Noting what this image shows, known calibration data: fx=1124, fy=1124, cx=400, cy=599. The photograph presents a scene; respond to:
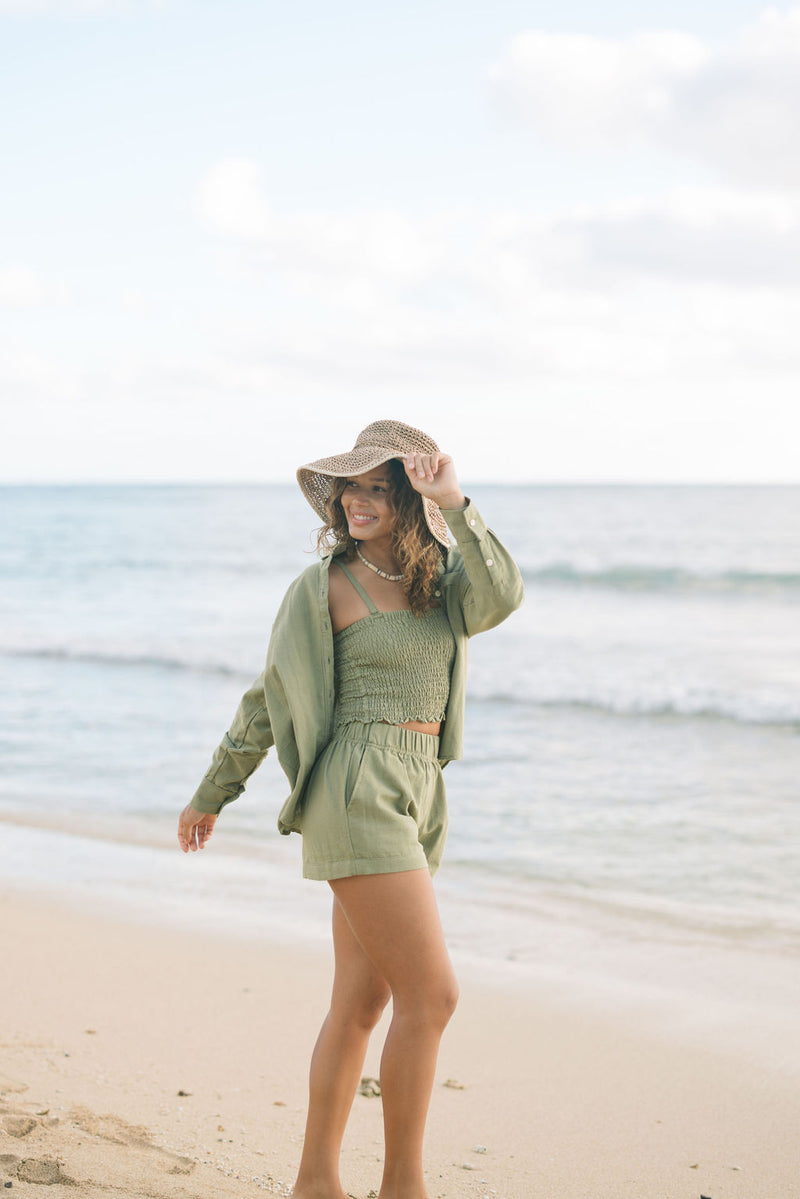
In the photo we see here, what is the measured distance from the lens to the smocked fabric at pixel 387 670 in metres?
2.69

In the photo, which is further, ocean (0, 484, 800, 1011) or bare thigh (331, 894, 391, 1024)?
ocean (0, 484, 800, 1011)

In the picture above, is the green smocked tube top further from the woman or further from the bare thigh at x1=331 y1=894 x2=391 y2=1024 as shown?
the bare thigh at x1=331 y1=894 x2=391 y2=1024

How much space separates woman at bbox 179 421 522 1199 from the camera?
251 cm

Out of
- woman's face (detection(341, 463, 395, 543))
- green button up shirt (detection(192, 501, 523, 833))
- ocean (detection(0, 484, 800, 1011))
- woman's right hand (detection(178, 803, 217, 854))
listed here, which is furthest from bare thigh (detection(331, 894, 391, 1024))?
ocean (detection(0, 484, 800, 1011))

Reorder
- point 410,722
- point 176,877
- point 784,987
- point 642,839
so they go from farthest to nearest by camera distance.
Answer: point 642,839, point 176,877, point 784,987, point 410,722

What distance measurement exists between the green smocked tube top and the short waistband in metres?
0.02

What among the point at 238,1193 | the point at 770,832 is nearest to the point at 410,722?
the point at 238,1193

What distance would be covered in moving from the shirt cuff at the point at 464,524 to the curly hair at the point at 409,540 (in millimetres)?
141

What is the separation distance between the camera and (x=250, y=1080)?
3713 millimetres

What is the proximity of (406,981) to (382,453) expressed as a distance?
1232 millimetres

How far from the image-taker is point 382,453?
2740mm

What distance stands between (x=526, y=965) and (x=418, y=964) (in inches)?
97.4

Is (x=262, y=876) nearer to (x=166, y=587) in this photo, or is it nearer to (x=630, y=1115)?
(x=630, y=1115)

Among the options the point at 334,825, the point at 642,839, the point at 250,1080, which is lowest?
Result: the point at 250,1080
